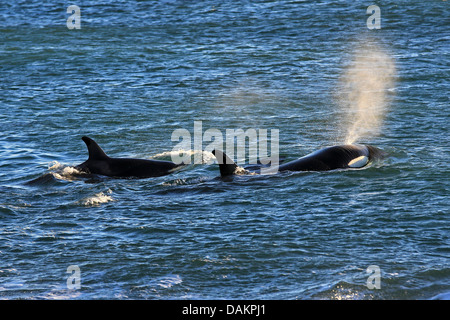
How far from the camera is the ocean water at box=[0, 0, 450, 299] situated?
8.24 metres

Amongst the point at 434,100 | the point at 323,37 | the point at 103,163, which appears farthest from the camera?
the point at 323,37

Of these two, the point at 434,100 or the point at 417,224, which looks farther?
the point at 434,100

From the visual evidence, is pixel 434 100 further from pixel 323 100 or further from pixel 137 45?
pixel 137 45

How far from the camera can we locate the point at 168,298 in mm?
7672

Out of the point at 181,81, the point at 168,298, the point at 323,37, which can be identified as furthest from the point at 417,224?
the point at 323,37

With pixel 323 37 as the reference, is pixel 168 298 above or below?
below

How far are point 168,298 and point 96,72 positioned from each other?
14.4m

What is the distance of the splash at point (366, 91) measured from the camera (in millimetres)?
15172

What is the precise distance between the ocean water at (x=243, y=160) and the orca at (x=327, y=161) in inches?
8.1
